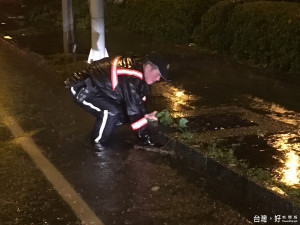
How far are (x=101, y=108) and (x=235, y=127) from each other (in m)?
1.63

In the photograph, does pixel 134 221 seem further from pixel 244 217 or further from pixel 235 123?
pixel 235 123

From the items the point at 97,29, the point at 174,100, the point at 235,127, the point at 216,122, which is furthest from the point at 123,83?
the point at 97,29

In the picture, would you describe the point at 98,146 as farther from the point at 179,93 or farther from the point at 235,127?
the point at 179,93

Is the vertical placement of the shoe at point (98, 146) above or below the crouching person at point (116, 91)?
below

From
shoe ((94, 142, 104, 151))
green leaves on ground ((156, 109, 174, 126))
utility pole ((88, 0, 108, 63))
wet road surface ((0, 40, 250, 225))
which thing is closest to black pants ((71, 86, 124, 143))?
shoe ((94, 142, 104, 151))

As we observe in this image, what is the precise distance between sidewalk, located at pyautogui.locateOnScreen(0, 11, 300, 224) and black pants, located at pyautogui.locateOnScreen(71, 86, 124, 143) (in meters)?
0.58

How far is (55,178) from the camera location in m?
5.21

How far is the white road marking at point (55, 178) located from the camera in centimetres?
441

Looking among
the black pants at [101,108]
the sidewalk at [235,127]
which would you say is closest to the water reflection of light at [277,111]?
the sidewalk at [235,127]

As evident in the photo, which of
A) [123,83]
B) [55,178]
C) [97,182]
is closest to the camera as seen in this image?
[97,182]

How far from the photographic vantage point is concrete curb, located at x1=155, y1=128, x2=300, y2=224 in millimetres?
4309

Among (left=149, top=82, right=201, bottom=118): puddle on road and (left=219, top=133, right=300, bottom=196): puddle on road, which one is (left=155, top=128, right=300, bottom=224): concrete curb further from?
(left=149, top=82, right=201, bottom=118): puddle on road

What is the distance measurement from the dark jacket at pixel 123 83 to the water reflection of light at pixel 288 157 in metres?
1.52

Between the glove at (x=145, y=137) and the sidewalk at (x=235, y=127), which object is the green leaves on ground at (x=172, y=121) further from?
the glove at (x=145, y=137)
